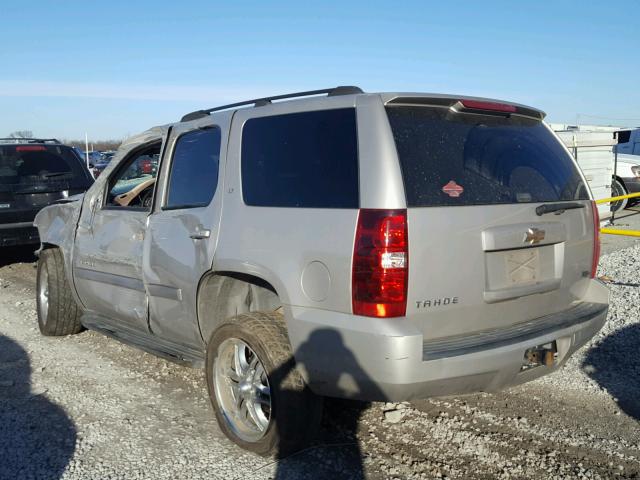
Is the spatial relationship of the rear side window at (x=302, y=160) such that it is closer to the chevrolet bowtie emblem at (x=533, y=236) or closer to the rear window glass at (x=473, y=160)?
the rear window glass at (x=473, y=160)

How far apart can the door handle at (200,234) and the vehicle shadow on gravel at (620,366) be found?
120 inches


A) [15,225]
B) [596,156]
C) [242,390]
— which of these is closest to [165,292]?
[242,390]

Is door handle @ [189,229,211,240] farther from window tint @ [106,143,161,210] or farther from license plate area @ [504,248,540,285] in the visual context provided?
license plate area @ [504,248,540,285]

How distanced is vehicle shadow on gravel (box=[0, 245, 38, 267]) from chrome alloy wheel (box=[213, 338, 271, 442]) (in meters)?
7.59

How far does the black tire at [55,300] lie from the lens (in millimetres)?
5836

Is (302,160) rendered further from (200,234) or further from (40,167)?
(40,167)

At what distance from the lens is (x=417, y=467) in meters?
3.55

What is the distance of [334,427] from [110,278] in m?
2.14

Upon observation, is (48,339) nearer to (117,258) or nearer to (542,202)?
(117,258)

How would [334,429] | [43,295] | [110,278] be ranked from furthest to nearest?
[43,295], [110,278], [334,429]

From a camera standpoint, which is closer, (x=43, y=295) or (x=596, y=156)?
(x=43, y=295)

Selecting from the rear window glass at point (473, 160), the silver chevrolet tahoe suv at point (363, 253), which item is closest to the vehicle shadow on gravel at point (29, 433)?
the silver chevrolet tahoe suv at point (363, 253)

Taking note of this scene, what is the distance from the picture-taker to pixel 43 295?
612 centimetres

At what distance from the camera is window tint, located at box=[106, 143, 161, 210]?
5.14 m
